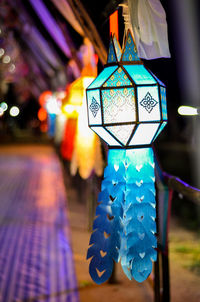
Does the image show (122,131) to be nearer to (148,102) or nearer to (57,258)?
(148,102)

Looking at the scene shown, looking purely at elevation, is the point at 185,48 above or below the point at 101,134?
above

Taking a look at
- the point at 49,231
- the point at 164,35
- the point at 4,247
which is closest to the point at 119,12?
the point at 164,35

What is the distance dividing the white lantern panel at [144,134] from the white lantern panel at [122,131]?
31mm

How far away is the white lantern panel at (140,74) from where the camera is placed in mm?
1742

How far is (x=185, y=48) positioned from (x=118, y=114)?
6.23ft

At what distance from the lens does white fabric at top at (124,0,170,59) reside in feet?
6.19

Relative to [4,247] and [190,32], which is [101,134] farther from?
[4,247]

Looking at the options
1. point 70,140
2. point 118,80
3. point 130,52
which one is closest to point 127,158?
point 118,80

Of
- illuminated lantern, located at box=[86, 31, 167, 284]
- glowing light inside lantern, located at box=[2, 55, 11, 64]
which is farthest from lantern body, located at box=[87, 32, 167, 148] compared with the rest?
glowing light inside lantern, located at box=[2, 55, 11, 64]

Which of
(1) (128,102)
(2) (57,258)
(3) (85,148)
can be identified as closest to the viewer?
(1) (128,102)

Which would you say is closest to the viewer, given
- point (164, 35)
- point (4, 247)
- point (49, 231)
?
point (164, 35)

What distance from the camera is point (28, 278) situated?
364 centimetres

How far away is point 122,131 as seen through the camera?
5.81 ft

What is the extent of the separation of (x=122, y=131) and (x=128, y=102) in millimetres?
141
